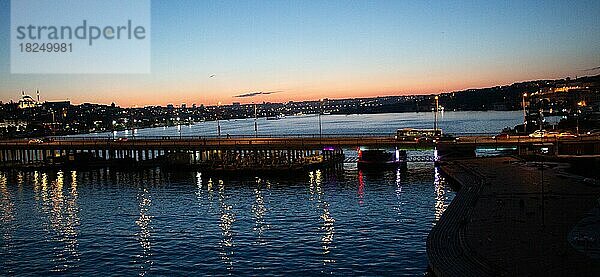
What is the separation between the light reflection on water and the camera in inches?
1179

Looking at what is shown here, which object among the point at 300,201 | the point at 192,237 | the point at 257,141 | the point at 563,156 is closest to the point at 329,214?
the point at 300,201

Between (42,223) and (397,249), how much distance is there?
85.3ft

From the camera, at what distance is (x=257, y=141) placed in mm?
83250

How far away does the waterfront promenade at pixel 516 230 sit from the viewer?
22.0m

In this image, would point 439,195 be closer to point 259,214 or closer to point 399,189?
point 399,189

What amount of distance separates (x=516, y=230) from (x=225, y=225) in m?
19.2

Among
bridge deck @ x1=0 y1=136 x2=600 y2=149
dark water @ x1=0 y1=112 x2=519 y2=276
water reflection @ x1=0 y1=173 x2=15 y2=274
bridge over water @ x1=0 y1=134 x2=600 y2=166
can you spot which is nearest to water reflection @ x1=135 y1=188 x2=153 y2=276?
dark water @ x1=0 y1=112 x2=519 y2=276

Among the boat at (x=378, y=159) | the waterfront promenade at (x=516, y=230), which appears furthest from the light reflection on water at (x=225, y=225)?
the boat at (x=378, y=159)

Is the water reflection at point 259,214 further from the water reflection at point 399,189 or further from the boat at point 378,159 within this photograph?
the boat at point 378,159

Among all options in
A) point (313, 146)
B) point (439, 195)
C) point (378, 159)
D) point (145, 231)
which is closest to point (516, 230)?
point (439, 195)

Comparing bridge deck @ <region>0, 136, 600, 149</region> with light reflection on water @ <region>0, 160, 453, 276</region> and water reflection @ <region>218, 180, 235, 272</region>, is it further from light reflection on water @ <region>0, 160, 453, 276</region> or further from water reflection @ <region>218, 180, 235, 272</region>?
water reflection @ <region>218, 180, 235, 272</region>

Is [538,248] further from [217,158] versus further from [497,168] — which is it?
[217,158]

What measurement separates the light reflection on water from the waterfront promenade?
2602 mm

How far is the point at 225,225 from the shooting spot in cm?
3941
